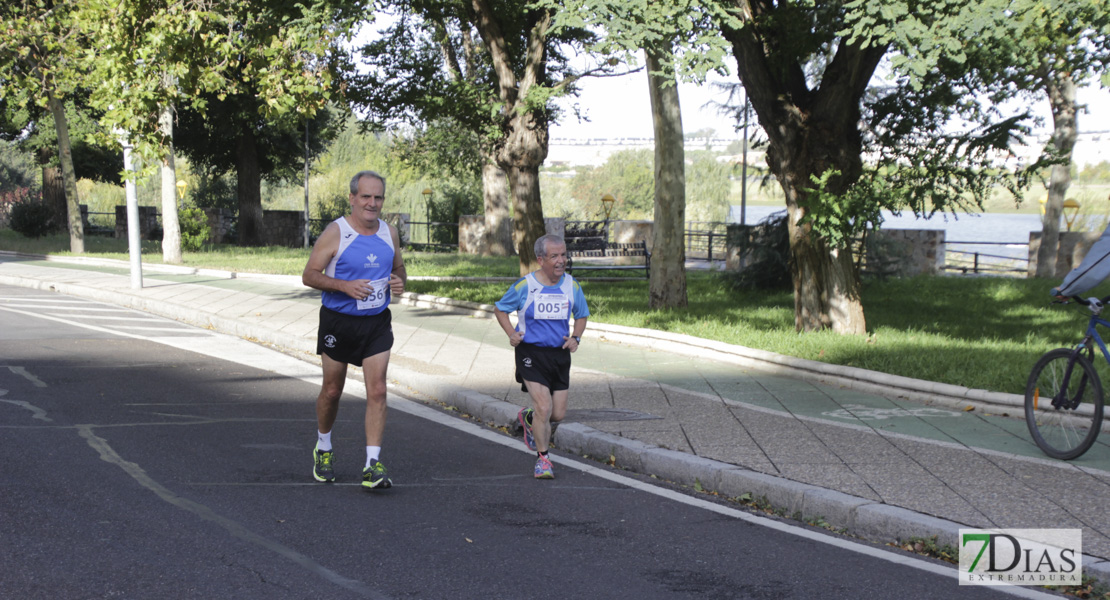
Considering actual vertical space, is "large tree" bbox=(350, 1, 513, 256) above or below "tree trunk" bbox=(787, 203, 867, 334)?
above

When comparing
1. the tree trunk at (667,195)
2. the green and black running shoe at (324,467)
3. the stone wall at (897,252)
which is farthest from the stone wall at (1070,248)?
the green and black running shoe at (324,467)

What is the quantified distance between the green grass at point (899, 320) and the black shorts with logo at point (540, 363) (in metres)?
4.29

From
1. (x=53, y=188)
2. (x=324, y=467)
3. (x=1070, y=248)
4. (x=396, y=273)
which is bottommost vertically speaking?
(x=324, y=467)

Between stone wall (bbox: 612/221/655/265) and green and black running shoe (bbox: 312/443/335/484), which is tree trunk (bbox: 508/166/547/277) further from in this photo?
stone wall (bbox: 612/221/655/265)

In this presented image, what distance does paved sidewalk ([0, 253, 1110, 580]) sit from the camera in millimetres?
5559

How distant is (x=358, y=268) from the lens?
19.1 ft

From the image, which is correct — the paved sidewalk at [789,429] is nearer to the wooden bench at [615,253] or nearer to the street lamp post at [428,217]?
the wooden bench at [615,253]

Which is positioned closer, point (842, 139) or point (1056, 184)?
point (842, 139)

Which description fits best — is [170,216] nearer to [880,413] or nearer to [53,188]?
[53,188]

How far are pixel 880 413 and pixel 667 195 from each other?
6553 millimetres

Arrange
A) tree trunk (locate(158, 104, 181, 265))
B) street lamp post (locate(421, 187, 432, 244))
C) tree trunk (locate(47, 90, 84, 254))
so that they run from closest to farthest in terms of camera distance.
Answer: tree trunk (locate(158, 104, 181, 265)), tree trunk (locate(47, 90, 84, 254)), street lamp post (locate(421, 187, 432, 244))

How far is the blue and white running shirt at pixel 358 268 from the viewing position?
5.80 m

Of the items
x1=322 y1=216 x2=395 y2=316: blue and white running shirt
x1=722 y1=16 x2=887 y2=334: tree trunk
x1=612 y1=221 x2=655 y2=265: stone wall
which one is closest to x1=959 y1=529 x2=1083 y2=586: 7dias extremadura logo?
x1=322 y1=216 x2=395 y2=316: blue and white running shirt

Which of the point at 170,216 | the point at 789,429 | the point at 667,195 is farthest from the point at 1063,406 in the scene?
the point at 170,216
